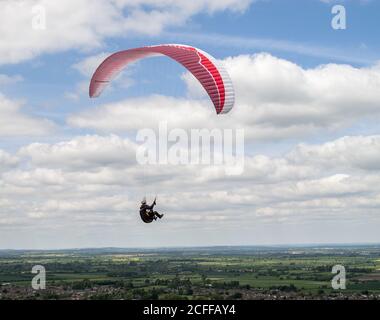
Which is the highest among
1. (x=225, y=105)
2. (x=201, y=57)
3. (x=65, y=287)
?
(x=201, y=57)

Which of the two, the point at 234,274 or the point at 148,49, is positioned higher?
the point at 148,49

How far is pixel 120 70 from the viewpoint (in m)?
36.9

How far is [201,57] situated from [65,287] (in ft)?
338
